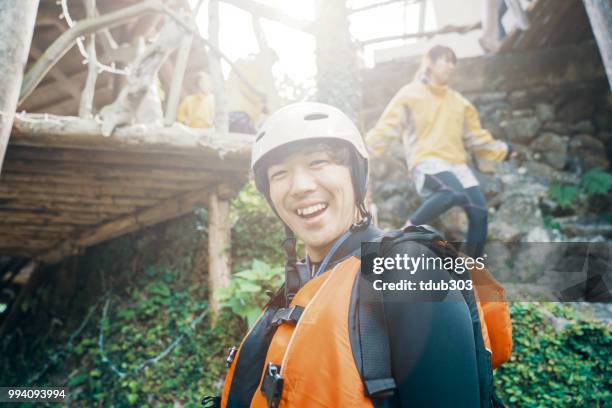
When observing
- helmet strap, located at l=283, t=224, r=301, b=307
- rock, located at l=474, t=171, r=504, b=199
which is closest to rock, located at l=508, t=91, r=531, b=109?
rock, located at l=474, t=171, r=504, b=199

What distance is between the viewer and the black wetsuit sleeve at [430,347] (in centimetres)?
111

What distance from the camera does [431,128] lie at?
459cm

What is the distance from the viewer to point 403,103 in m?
4.66

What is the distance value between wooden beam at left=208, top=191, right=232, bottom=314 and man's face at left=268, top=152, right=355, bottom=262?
3762 mm

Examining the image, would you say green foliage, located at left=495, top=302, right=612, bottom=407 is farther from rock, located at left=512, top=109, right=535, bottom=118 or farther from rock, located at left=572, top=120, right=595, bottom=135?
rock, located at left=512, top=109, right=535, bottom=118

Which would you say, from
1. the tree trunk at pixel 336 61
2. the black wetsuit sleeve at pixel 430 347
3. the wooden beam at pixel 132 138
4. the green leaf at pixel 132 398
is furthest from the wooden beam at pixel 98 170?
the black wetsuit sleeve at pixel 430 347

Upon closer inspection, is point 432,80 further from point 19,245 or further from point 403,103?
point 19,245

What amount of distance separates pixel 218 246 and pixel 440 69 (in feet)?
12.2

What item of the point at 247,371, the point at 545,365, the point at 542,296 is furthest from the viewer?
the point at 542,296

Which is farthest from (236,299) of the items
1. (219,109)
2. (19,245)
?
(19,245)

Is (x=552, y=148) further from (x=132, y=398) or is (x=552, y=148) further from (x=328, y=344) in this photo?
(x=132, y=398)

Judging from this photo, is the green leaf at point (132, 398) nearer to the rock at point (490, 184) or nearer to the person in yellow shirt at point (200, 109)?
the person in yellow shirt at point (200, 109)

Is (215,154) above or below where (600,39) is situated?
below

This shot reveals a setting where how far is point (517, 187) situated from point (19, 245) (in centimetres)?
912
